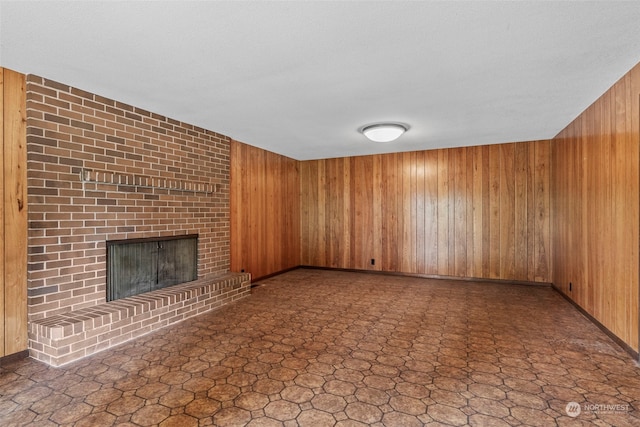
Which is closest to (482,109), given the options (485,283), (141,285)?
(485,283)

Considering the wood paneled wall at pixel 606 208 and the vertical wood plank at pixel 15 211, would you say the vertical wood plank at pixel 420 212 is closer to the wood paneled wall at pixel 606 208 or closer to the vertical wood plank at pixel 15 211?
the wood paneled wall at pixel 606 208

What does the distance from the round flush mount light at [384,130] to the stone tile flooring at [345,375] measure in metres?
2.21

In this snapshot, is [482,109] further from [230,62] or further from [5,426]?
[5,426]

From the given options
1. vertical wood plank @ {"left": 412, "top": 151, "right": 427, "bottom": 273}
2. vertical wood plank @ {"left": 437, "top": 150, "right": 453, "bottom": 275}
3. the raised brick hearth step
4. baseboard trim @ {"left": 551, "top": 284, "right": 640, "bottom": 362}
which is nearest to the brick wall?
the raised brick hearth step

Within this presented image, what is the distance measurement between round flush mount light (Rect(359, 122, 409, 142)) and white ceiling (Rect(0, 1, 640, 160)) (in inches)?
9.9

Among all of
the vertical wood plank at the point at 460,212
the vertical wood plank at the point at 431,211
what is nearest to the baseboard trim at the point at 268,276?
the vertical wood plank at the point at 431,211

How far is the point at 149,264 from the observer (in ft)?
11.6

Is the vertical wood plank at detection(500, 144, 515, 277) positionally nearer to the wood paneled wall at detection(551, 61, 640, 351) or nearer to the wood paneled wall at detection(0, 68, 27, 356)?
the wood paneled wall at detection(551, 61, 640, 351)

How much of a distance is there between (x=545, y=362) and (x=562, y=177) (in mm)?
2972

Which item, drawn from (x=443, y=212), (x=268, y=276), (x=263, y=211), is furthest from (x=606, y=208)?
(x=268, y=276)

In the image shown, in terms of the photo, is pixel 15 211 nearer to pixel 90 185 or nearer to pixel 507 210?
pixel 90 185

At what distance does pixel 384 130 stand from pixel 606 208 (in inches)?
93.3

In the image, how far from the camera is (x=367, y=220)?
6.32m

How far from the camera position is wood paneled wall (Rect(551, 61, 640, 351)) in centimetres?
260
